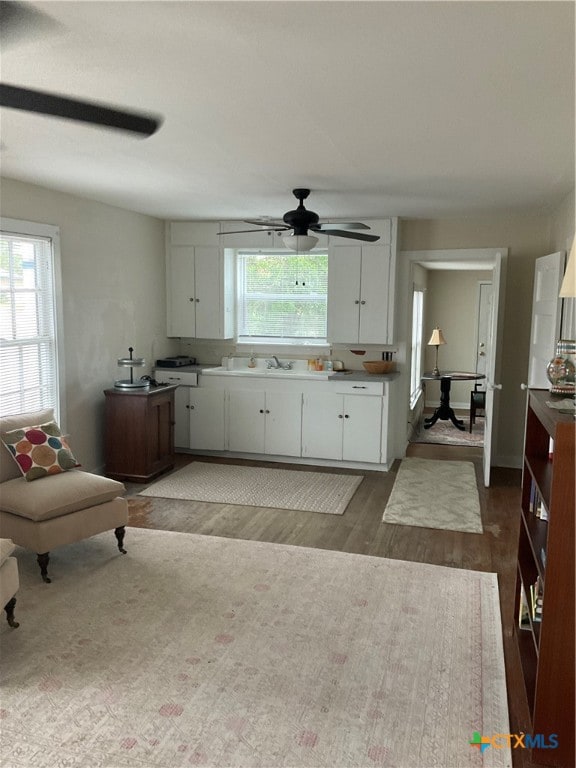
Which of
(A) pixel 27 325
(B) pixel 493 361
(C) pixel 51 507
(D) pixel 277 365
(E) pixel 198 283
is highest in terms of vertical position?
(E) pixel 198 283

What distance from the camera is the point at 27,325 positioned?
456 cm

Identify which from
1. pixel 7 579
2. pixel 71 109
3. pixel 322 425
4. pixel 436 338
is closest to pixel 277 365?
pixel 322 425

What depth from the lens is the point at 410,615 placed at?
10.2ft

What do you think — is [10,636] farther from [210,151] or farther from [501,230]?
[501,230]

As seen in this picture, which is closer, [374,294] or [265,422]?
[374,294]

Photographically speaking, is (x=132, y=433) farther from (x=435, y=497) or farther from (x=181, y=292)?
(x=435, y=497)

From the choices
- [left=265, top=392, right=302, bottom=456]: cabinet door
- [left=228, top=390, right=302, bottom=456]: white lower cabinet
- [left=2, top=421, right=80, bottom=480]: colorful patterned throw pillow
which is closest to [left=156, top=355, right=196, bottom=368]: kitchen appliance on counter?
[left=228, top=390, right=302, bottom=456]: white lower cabinet

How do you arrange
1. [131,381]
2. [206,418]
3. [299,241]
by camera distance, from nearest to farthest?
1. [299,241]
2. [131,381]
3. [206,418]

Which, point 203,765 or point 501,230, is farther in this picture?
point 501,230

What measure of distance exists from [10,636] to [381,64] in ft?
9.67

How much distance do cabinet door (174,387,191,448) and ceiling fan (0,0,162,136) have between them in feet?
14.7

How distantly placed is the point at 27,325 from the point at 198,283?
226cm

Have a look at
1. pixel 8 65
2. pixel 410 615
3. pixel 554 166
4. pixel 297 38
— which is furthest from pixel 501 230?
pixel 8 65

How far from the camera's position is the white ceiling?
179 centimetres
